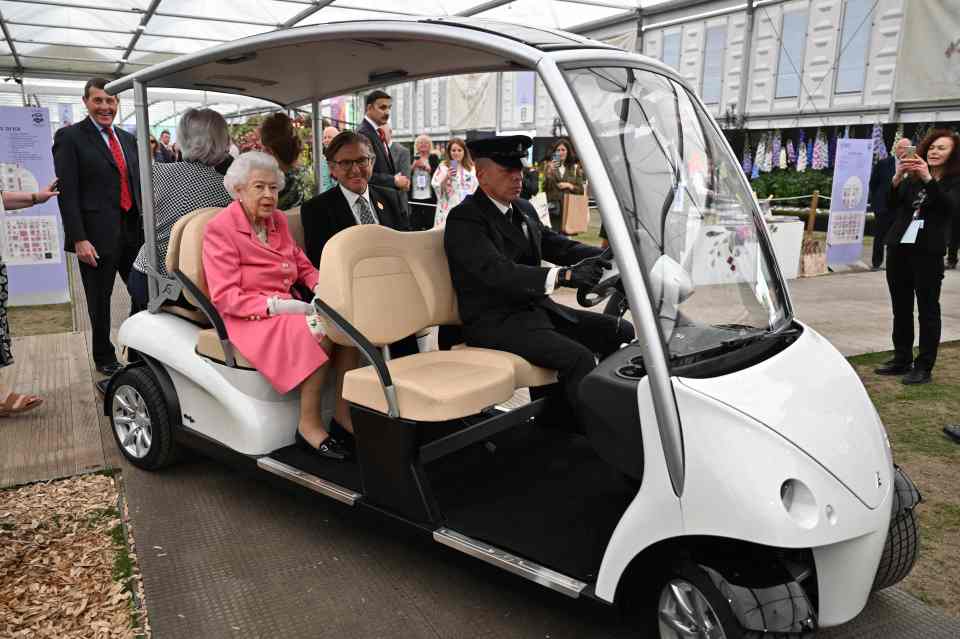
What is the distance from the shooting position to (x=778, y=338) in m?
2.35

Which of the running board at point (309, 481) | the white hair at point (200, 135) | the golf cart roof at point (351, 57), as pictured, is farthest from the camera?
the white hair at point (200, 135)

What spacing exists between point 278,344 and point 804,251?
839cm

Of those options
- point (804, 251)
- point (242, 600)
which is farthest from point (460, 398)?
point (804, 251)

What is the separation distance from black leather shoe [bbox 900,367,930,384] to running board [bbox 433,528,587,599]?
12.9 ft

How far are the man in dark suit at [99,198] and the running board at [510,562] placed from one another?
3299 millimetres

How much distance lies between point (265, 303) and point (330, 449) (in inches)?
26.9

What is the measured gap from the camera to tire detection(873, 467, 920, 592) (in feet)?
7.42

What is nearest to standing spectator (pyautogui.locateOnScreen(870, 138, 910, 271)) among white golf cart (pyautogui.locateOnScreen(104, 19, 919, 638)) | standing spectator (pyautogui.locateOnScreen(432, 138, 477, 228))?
standing spectator (pyautogui.locateOnScreen(432, 138, 477, 228))

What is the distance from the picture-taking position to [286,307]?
3.32m

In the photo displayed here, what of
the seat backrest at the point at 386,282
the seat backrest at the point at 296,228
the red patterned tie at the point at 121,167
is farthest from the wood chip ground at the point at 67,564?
the red patterned tie at the point at 121,167

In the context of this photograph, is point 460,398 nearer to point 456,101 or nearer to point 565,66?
point 565,66

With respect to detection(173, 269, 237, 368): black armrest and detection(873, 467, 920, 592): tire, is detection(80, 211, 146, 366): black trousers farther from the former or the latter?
detection(873, 467, 920, 592): tire

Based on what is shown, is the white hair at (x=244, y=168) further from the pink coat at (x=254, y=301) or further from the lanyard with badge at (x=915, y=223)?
the lanyard with badge at (x=915, y=223)

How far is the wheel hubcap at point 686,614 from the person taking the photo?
6.61ft
